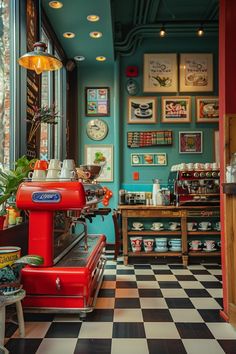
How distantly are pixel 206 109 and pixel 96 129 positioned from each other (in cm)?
202

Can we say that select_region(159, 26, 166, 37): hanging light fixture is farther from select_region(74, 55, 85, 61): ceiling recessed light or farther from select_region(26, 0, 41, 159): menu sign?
select_region(26, 0, 41, 159): menu sign

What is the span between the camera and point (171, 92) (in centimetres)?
596

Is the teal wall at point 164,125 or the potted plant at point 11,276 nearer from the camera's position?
the potted plant at point 11,276

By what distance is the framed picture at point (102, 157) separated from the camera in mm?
6004

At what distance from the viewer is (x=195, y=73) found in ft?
19.6

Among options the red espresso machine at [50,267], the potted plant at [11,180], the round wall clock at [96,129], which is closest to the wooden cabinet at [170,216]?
the round wall clock at [96,129]

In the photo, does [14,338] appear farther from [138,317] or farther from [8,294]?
[138,317]

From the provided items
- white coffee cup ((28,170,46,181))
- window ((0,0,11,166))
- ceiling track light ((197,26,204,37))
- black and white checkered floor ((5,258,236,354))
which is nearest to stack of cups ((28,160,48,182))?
white coffee cup ((28,170,46,181))

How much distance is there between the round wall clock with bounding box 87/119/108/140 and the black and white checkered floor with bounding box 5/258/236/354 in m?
2.98

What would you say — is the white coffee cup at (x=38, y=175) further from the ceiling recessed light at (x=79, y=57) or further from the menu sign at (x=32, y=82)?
the ceiling recessed light at (x=79, y=57)

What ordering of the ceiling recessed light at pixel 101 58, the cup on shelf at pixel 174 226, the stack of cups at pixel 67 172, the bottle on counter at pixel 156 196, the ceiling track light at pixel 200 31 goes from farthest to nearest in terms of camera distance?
1. the ceiling recessed light at pixel 101 58
2. the ceiling track light at pixel 200 31
3. the bottle on counter at pixel 156 196
4. the cup on shelf at pixel 174 226
5. the stack of cups at pixel 67 172

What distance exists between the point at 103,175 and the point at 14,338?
3800 millimetres

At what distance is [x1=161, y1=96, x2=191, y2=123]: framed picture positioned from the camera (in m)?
5.95

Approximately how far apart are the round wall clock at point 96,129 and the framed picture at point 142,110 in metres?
0.49
